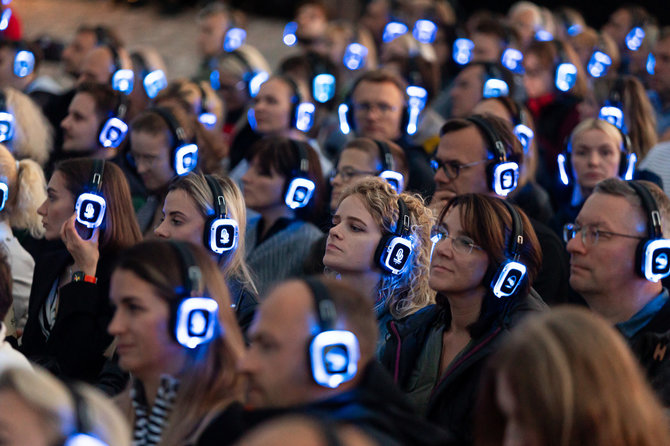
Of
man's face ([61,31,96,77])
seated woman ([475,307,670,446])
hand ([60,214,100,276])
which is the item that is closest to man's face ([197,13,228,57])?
man's face ([61,31,96,77])

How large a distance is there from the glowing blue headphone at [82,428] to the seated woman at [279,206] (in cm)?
281

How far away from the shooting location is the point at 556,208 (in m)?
6.44

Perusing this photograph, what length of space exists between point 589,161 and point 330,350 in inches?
123

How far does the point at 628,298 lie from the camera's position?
3822mm

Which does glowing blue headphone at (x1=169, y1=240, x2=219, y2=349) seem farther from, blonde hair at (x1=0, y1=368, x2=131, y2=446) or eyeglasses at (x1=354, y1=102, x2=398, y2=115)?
eyeglasses at (x1=354, y1=102, x2=398, y2=115)

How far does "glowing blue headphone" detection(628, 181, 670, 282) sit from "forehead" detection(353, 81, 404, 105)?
2874mm

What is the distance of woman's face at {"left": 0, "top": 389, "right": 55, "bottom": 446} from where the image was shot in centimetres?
224

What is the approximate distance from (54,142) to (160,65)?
164 cm

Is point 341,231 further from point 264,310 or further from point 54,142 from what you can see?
point 54,142

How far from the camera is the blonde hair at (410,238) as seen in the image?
4.12 metres

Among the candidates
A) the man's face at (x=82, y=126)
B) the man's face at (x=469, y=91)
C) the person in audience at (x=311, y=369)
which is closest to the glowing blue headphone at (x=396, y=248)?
the person in audience at (x=311, y=369)

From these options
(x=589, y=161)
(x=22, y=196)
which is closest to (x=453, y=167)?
(x=589, y=161)

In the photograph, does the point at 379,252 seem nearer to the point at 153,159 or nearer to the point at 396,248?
the point at 396,248

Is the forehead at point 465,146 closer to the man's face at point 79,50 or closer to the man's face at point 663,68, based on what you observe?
the man's face at point 663,68
